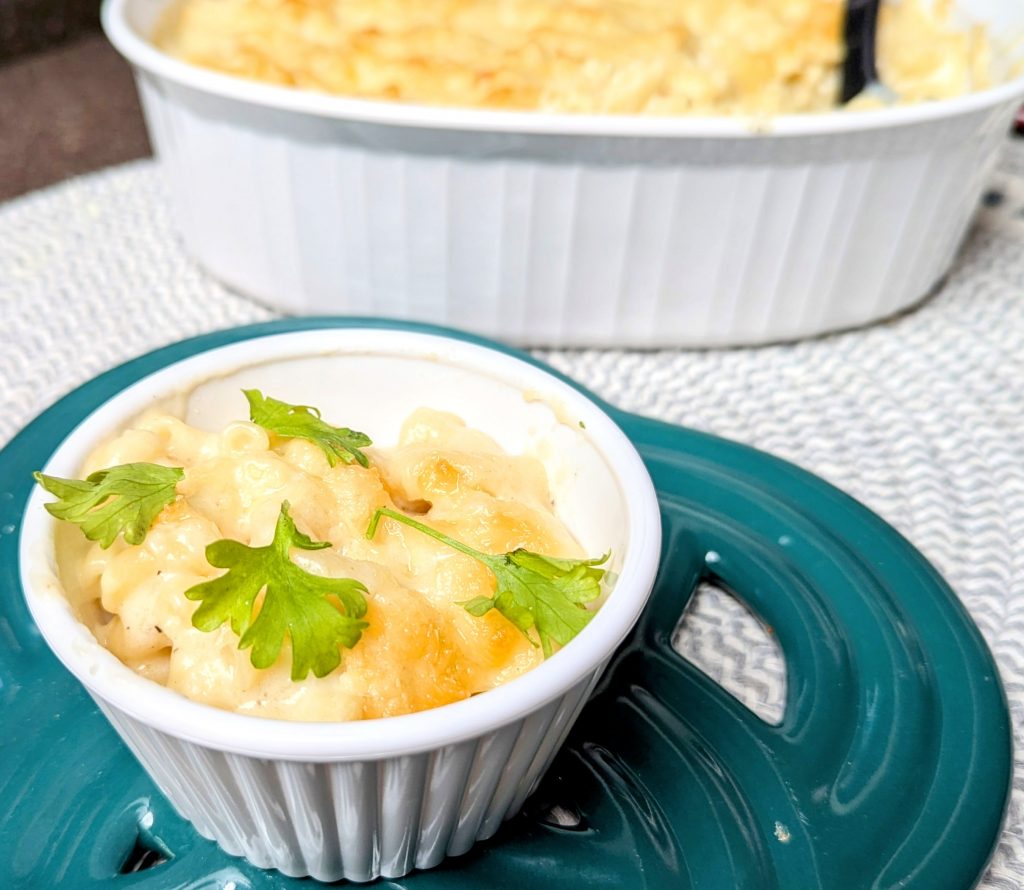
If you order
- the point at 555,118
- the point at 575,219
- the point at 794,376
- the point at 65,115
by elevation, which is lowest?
the point at 65,115

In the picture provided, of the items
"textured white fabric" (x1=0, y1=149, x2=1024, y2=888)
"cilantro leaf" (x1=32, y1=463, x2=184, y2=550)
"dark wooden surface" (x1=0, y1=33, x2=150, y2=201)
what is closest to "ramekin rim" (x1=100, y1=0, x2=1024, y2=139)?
"textured white fabric" (x1=0, y1=149, x2=1024, y2=888)

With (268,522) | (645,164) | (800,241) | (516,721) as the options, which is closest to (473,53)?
(645,164)

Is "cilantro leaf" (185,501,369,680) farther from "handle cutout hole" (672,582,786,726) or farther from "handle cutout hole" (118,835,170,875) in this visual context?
"handle cutout hole" (672,582,786,726)

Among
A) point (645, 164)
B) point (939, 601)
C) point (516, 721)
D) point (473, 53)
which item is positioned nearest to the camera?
point (516, 721)

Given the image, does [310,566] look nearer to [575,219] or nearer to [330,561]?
[330,561]

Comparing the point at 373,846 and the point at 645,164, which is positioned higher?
the point at 645,164

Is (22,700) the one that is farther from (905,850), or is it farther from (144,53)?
(144,53)

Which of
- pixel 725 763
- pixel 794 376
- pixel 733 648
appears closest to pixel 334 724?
pixel 725 763
